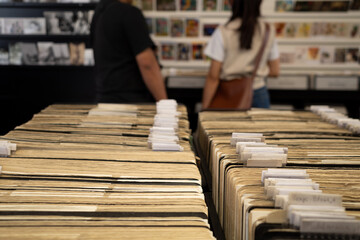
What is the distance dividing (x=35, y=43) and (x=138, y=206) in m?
5.33

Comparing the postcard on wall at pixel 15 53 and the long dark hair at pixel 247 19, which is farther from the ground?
the long dark hair at pixel 247 19

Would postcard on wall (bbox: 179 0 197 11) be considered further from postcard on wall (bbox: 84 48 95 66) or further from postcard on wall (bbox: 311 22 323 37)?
postcard on wall (bbox: 311 22 323 37)

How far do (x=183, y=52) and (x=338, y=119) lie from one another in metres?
4.01

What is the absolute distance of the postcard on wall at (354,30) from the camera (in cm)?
522

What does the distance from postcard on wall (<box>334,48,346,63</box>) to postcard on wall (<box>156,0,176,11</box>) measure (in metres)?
2.27

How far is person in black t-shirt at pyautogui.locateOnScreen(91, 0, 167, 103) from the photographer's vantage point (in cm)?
237

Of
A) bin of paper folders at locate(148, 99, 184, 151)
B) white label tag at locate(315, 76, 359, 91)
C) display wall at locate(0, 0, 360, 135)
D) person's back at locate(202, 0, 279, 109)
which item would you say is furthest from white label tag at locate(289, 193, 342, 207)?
display wall at locate(0, 0, 360, 135)

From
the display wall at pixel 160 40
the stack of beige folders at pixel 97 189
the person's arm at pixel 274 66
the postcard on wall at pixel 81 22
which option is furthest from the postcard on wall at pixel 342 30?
the stack of beige folders at pixel 97 189

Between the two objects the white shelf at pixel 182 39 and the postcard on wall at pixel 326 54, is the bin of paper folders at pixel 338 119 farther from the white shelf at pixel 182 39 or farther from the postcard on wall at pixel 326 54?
the postcard on wall at pixel 326 54

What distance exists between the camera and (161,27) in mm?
5324

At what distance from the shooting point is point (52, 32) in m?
5.51

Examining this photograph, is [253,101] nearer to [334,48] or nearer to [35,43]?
[334,48]

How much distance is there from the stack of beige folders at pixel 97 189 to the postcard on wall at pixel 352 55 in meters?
4.65

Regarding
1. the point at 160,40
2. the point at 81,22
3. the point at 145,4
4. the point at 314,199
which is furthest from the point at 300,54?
the point at 314,199
